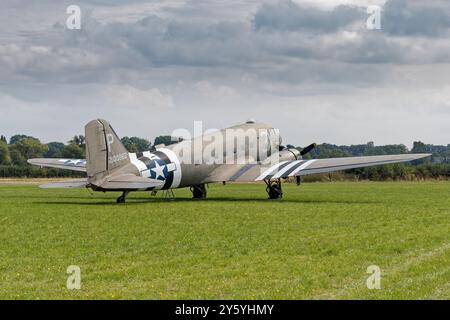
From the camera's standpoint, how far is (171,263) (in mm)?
18016

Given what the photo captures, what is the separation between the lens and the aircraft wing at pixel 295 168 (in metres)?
42.4

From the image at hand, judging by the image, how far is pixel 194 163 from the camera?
4256 centimetres

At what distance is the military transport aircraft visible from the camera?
123ft

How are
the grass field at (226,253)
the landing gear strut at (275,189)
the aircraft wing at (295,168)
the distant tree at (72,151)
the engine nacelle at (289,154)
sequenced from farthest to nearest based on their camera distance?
the distant tree at (72,151) < the engine nacelle at (289,154) < the landing gear strut at (275,189) < the aircraft wing at (295,168) < the grass field at (226,253)

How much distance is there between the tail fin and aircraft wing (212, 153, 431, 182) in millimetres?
8262

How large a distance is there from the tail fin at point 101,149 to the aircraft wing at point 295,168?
325 inches

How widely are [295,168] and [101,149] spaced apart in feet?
37.4

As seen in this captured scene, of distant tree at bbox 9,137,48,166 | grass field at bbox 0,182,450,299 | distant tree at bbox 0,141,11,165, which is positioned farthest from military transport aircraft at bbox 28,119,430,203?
distant tree at bbox 9,137,48,166

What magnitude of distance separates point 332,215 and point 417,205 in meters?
7.94

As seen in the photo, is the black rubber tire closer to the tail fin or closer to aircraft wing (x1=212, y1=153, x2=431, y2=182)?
aircraft wing (x1=212, y1=153, x2=431, y2=182)

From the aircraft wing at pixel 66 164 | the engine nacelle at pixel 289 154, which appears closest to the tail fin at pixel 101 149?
the engine nacelle at pixel 289 154

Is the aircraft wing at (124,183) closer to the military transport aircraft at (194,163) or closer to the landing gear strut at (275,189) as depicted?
the military transport aircraft at (194,163)

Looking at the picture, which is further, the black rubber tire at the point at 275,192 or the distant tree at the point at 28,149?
the distant tree at the point at 28,149

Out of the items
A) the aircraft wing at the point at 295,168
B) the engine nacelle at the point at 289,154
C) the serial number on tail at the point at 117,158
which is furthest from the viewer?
the engine nacelle at the point at 289,154
